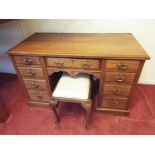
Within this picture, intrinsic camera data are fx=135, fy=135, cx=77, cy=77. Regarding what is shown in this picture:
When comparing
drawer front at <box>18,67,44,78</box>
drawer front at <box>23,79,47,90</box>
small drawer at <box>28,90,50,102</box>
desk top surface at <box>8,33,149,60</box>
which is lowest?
small drawer at <box>28,90,50,102</box>

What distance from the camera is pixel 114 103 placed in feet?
4.38

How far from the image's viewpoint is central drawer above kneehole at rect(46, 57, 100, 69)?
1.10m

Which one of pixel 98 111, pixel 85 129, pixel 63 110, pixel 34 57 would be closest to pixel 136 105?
pixel 98 111

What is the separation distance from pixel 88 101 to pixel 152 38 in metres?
1.01

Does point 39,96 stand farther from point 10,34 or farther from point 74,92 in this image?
point 10,34

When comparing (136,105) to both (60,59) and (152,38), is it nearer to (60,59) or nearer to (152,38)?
(152,38)

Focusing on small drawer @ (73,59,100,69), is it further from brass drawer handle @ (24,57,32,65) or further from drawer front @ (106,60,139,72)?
brass drawer handle @ (24,57,32,65)

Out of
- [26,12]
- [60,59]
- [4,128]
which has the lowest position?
[4,128]

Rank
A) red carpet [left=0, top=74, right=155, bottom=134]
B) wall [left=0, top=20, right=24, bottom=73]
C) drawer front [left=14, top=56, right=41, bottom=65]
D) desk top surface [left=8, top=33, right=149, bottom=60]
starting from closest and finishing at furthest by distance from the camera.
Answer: desk top surface [left=8, top=33, right=149, bottom=60] → drawer front [left=14, top=56, right=41, bottom=65] → red carpet [left=0, top=74, right=155, bottom=134] → wall [left=0, top=20, right=24, bottom=73]

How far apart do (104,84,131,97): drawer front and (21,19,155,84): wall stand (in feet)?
2.08

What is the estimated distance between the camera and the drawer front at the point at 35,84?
52.1 inches

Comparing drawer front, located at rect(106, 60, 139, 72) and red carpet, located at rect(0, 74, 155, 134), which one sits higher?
drawer front, located at rect(106, 60, 139, 72)

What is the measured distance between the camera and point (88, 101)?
111 cm

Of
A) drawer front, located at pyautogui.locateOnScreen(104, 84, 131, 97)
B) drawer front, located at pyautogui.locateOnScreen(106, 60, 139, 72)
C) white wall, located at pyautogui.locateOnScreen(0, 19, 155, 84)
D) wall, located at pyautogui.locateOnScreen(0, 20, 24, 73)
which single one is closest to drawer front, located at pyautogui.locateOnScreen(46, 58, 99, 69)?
drawer front, located at pyautogui.locateOnScreen(106, 60, 139, 72)
